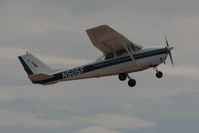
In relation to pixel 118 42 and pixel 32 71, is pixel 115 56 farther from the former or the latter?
pixel 32 71

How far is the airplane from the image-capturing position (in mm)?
32969

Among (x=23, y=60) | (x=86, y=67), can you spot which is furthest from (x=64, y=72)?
(x=23, y=60)

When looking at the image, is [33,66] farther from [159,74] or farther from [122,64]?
[159,74]

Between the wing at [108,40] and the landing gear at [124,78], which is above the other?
the wing at [108,40]

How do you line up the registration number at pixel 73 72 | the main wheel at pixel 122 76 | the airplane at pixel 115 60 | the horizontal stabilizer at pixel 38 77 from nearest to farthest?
1. the airplane at pixel 115 60
2. the main wheel at pixel 122 76
3. the registration number at pixel 73 72
4. the horizontal stabilizer at pixel 38 77

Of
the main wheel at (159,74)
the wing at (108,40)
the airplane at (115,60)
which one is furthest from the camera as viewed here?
the main wheel at (159,74)

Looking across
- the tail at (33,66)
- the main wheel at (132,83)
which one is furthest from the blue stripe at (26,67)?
the main wheel at (132,83)

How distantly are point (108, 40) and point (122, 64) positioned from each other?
183 centimetres

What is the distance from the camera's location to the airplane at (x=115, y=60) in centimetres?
3297

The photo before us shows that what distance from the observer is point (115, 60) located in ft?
110

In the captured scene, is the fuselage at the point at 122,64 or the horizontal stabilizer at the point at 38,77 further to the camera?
the horizontal stabilizer at the point at 38,77

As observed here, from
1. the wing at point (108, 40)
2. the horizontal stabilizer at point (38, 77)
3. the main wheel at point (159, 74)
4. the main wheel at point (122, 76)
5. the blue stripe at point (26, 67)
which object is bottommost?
the main wheel at point (159, 74)

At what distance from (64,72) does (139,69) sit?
17.0ft

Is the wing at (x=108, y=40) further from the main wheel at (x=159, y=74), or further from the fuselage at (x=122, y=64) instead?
the main wheel at (x=159, y=74)
